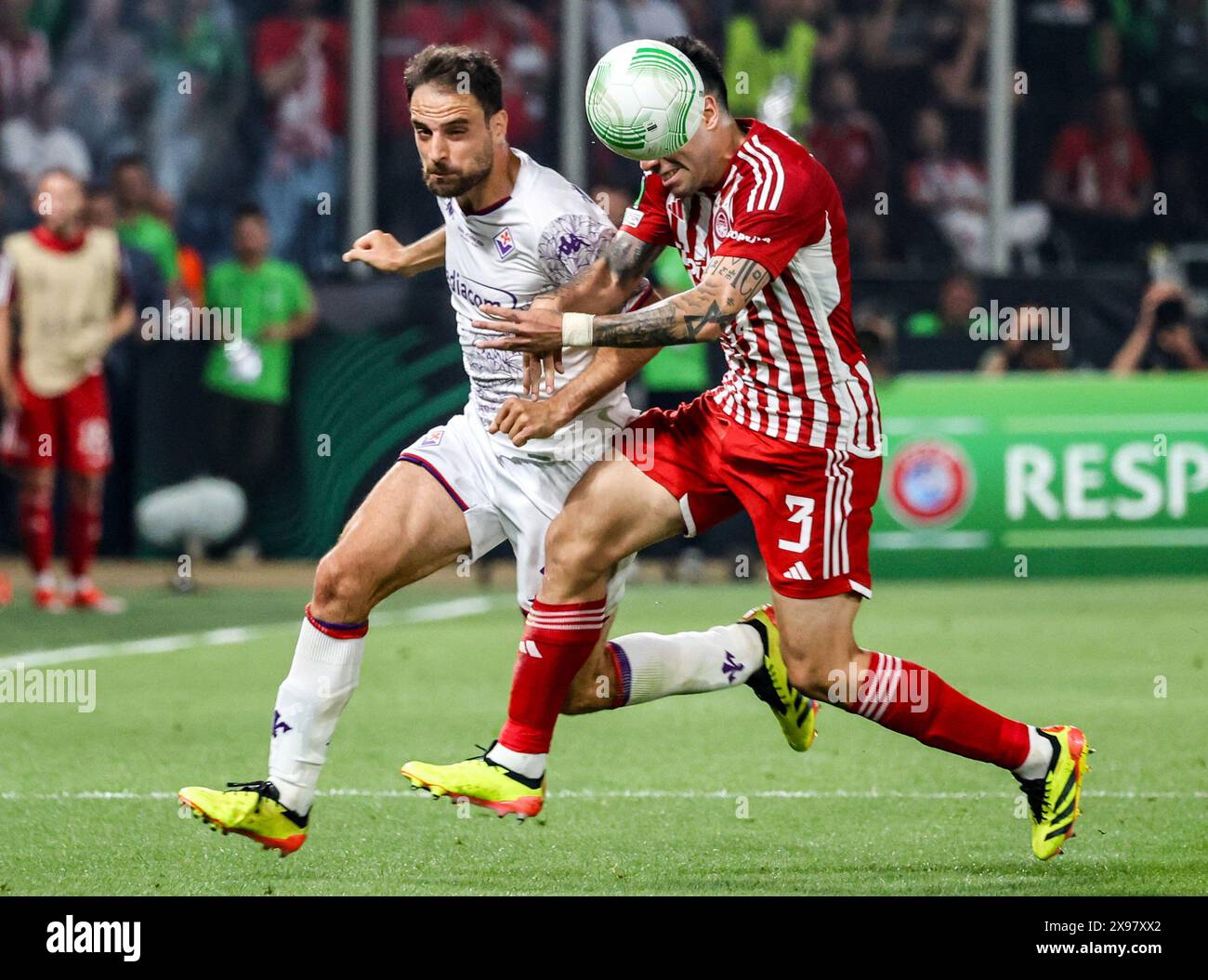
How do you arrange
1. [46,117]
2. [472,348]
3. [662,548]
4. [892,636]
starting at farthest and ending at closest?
[46,117]
[662,548]
[892,636]
[472,348]

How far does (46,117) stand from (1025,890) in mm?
13281

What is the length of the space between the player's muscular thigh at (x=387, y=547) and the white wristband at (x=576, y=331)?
0.78 m

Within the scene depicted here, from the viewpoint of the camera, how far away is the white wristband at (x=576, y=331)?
5.59 m

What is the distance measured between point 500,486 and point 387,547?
434 millimetres

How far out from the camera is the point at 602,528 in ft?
19.9

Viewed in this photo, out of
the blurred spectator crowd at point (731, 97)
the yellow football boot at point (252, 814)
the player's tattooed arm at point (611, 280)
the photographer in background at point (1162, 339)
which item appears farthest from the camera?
the blurred spectator crowd at point (731, 97)

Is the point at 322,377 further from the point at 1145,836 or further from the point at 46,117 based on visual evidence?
the point at 1145,836

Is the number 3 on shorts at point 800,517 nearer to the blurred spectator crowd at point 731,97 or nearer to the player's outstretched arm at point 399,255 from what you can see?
the player's outstretched arm at point 399,255

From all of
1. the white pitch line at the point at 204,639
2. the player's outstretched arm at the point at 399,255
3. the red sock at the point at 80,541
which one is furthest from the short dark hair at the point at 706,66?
the red sock at the point at 80,541

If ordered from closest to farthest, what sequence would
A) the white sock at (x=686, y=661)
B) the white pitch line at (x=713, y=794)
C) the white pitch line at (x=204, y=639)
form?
the white sock at (x=686, y=661), the white pitch line at (x=713, y=794), the white pitch line at (x=204, y=639)

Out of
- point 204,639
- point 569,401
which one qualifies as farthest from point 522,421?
point 204,639

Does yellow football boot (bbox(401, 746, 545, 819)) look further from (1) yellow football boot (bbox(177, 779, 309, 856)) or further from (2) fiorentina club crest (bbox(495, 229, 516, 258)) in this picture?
(2) fiorentina club crest (bbox(495, 229, 516, 258))

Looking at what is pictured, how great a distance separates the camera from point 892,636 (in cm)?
1101
